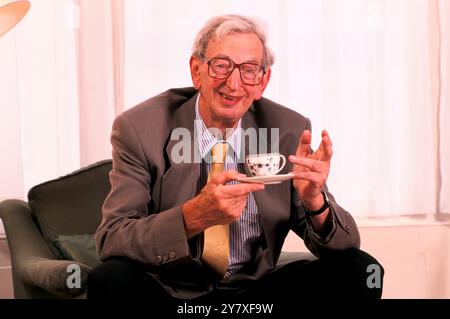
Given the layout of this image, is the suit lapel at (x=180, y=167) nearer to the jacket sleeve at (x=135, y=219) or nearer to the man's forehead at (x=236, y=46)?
the jacket sleeve at (x=135, y=219)

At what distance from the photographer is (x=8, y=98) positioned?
8.21ft

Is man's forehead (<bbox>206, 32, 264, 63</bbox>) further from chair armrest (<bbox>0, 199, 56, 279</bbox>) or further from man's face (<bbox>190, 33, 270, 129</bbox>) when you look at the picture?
chair armrest (<bbox>0, 199, 56, 279</bbox>)

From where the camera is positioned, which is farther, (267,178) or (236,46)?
(236,46)

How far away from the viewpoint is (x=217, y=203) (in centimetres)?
147

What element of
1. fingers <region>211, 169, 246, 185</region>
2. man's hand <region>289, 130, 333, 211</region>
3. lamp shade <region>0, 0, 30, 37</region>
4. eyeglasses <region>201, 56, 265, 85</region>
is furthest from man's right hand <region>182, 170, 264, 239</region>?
lamp shade <region>0, 0, 30, 37</region>

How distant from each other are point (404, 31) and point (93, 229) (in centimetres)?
141

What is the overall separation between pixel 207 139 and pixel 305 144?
0.29 metres

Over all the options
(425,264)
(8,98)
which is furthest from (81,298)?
(425,264)

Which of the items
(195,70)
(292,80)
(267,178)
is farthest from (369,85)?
(267,178)

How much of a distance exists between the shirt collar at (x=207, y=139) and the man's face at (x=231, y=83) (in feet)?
0.14

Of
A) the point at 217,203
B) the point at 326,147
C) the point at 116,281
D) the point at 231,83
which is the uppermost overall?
the point at 231,83

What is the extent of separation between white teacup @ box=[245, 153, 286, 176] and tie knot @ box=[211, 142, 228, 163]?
0.15m

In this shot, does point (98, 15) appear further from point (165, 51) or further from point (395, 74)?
point (395, 74)

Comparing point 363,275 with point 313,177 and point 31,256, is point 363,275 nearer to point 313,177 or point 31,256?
point 313,177
